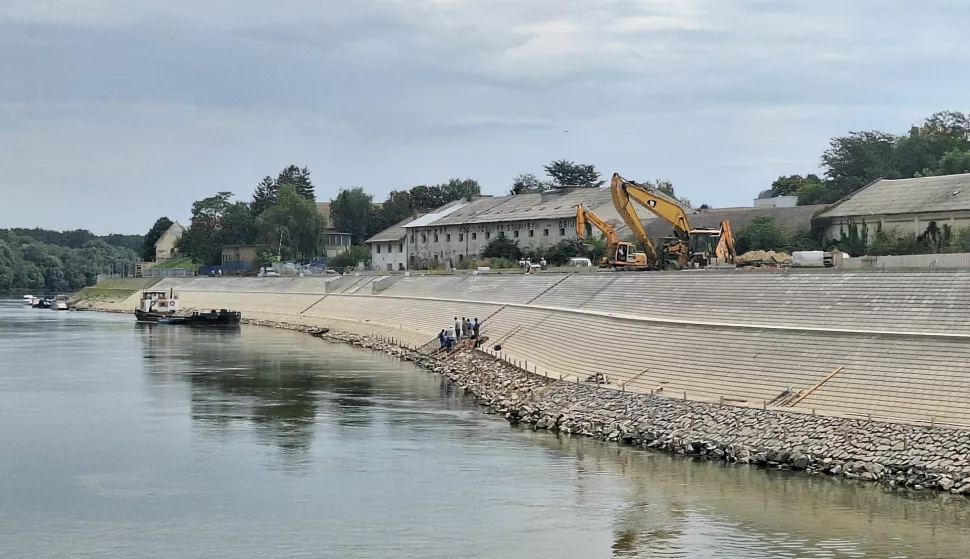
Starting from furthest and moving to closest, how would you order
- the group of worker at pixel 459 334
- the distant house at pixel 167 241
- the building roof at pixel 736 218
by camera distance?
the distant house at pixel 167 241 → the building roof at pixel 736 218 → the group of worker at pixel 459 334

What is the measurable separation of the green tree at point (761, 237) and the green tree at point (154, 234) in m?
129

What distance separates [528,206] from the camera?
108 metres

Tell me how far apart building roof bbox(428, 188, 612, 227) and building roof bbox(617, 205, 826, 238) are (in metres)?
7.35

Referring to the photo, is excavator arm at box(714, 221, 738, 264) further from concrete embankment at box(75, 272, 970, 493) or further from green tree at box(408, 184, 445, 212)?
green tree at box(408, 184, 445, 212)

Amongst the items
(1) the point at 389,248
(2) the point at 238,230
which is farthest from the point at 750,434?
(2) the point at 238,230

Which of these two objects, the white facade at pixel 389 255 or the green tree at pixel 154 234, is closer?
the white facade at pixel 389 255

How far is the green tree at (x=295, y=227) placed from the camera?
489ft

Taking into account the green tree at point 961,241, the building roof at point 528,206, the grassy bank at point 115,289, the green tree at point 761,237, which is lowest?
the grassy bank at point 115,289

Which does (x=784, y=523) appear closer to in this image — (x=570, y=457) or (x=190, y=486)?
(x=570, y=457)

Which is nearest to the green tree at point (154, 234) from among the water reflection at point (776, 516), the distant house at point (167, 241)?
the distant house at point (167, 241)

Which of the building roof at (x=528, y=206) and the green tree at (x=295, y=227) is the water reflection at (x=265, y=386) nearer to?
the building roof at (x=528, y=206)

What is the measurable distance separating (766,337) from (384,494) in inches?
574

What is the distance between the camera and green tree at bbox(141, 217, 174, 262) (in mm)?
189125

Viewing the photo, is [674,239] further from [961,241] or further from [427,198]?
[427,198]
